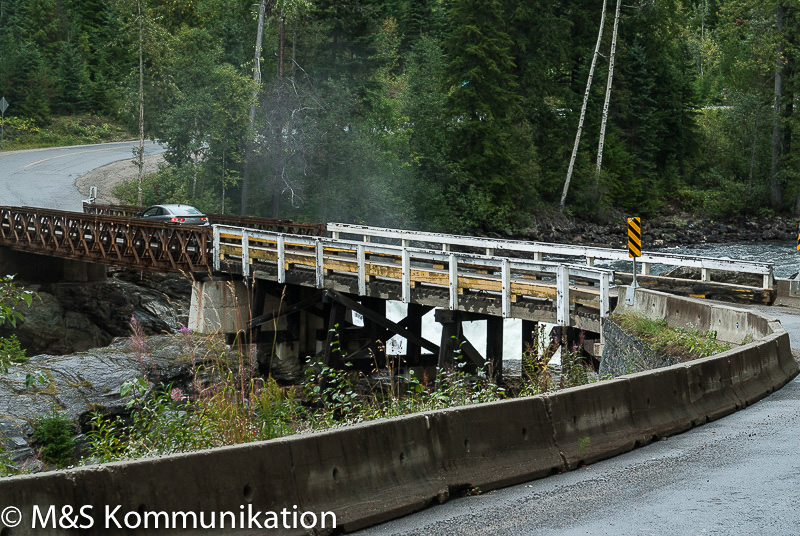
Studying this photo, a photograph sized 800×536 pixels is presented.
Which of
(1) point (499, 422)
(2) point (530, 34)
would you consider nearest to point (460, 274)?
(1) point (499, 422)

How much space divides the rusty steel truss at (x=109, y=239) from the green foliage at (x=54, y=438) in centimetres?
883

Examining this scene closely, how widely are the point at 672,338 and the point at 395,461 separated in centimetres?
734

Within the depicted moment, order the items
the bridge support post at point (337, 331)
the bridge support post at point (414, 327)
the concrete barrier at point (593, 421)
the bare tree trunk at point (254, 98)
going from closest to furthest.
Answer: the concrete barrier at point (593, 421)
the bridge support post at point (337, 331)
the bridge support post at point (414, 327)
the bare tree trunk at point (254, 98)

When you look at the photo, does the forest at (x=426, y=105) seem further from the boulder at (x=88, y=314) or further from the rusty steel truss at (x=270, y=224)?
the boulder at (x=88, y=314)

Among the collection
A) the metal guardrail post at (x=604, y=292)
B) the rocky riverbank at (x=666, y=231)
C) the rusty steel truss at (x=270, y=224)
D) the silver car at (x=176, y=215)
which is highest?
the silver car at (x=176, y=215)

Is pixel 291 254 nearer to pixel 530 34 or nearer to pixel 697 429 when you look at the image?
pixel 697 429

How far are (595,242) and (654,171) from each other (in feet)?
58.4

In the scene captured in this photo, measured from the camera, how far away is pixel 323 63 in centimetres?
4953

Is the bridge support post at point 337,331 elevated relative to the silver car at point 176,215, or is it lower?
lower

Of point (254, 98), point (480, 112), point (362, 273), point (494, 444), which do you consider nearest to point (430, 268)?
point (362, 273)

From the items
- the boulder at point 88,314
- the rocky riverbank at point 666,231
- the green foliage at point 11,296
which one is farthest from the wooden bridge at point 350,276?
the rocky riverbank at point 666,231

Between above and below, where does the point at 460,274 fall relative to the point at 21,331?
above

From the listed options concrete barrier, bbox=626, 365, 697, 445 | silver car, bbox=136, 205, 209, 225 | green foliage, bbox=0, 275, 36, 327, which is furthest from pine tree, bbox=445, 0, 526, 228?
concrete barrier, bbox=626, 365, 697, 445

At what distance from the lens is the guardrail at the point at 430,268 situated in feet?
52.3
